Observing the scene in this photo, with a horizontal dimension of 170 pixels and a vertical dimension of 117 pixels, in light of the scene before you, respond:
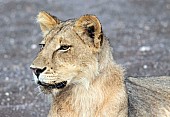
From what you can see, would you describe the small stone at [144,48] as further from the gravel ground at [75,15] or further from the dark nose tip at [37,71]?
the dark nose tip at [37,71]

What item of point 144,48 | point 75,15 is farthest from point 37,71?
point 75,15

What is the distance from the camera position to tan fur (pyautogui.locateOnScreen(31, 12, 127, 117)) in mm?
5570

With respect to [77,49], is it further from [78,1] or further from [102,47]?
[78,1]

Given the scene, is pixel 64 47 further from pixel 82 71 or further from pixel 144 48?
pixel 144 48

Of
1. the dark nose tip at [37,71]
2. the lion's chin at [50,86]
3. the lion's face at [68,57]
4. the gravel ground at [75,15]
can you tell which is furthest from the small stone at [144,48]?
the dark nose tip at [37,71]

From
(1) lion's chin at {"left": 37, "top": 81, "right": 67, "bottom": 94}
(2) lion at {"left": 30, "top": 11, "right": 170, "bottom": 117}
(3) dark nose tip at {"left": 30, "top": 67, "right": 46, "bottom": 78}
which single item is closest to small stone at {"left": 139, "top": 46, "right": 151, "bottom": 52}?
(2) lion at {"left": 30, "top": 11, "right": 170, "bottom": 117}

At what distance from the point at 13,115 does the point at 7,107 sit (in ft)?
1.18

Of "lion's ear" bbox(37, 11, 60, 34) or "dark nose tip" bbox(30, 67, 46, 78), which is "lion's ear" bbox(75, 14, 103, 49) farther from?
"dark nose tip" bbox(30, 67, 46, 78)

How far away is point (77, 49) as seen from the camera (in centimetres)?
563

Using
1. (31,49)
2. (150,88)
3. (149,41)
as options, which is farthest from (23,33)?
(150,88)

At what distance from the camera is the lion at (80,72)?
18.2 ft

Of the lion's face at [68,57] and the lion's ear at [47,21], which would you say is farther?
the lion's ear at [47,21]

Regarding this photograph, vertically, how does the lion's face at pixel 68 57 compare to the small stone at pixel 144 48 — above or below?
above

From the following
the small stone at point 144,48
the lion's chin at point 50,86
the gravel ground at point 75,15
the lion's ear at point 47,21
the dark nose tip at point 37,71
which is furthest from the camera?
the small stone at point 144,48
